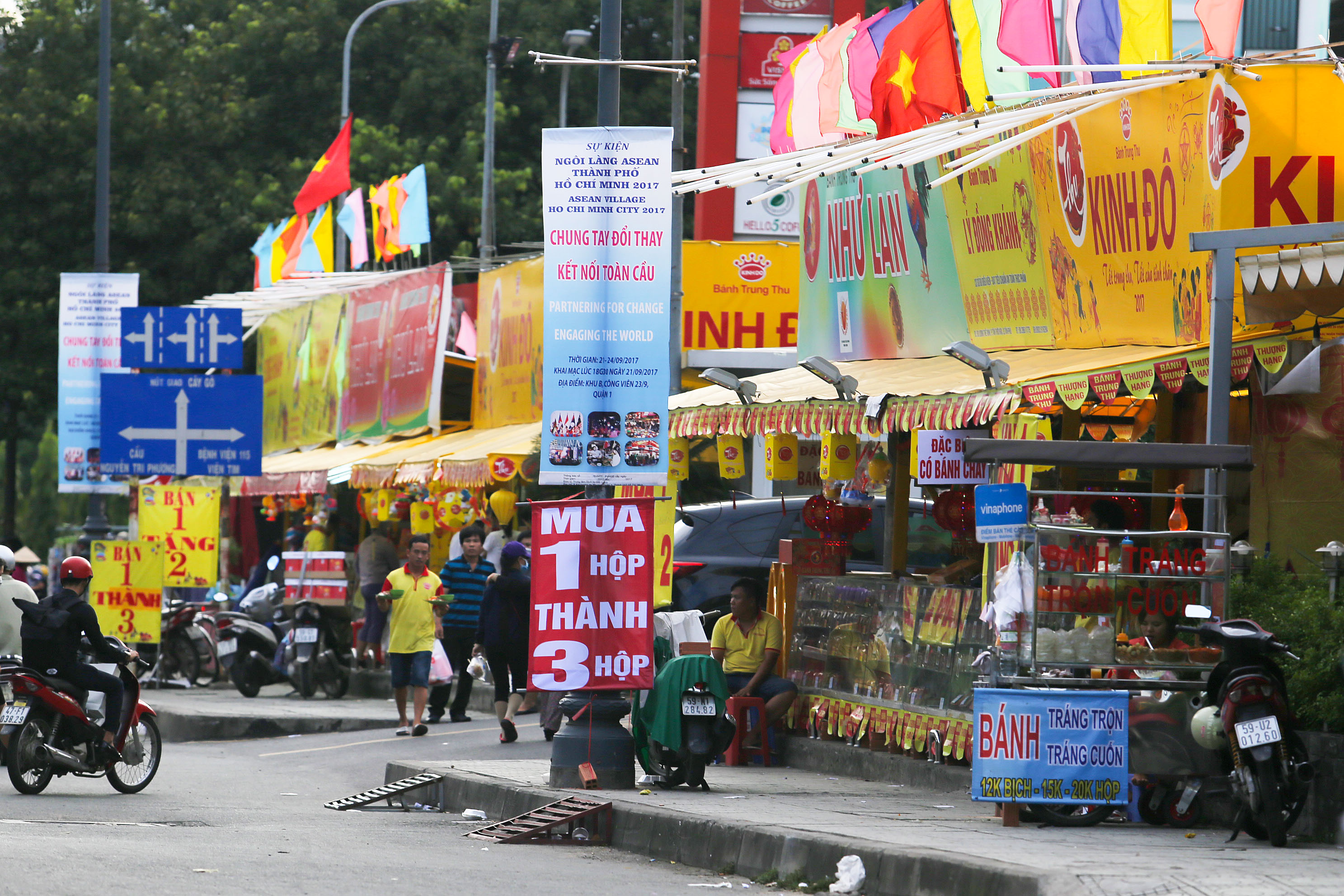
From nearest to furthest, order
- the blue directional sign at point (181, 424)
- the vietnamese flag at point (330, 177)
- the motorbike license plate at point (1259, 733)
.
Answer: the motorbike license plate at point (1259, 733)
the blue directional sign at point (181, 424)
the vietnamese flag at point (330, 177)

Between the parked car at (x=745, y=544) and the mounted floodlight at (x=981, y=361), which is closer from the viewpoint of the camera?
the mounted floodlight at (x=981, y=361)

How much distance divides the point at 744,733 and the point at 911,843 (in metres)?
5.08

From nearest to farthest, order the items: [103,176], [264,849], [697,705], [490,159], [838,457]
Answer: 1. [264,849]
2. [697,705]
3. [838,457]
4. [103,176]
5. [490,159]

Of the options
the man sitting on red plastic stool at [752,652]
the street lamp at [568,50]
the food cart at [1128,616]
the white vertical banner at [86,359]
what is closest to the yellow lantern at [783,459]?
the man sitting on red plastic stool at [752,652]

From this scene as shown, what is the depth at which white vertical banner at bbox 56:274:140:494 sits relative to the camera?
2327cm

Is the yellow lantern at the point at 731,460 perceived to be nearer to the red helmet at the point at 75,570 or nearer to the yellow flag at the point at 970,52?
the yellow flag at the point at 970,52

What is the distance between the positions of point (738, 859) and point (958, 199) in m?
6.81

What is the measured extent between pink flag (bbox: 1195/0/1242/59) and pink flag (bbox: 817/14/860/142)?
4.65m

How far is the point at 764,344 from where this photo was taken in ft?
77.3

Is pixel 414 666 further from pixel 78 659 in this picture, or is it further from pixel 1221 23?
pixel 1221 23

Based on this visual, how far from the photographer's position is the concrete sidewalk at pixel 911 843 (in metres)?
7.19

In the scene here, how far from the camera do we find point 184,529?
21125 millimetres

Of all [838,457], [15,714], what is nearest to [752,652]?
[838,457]

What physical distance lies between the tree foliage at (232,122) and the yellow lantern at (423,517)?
49.0ft
